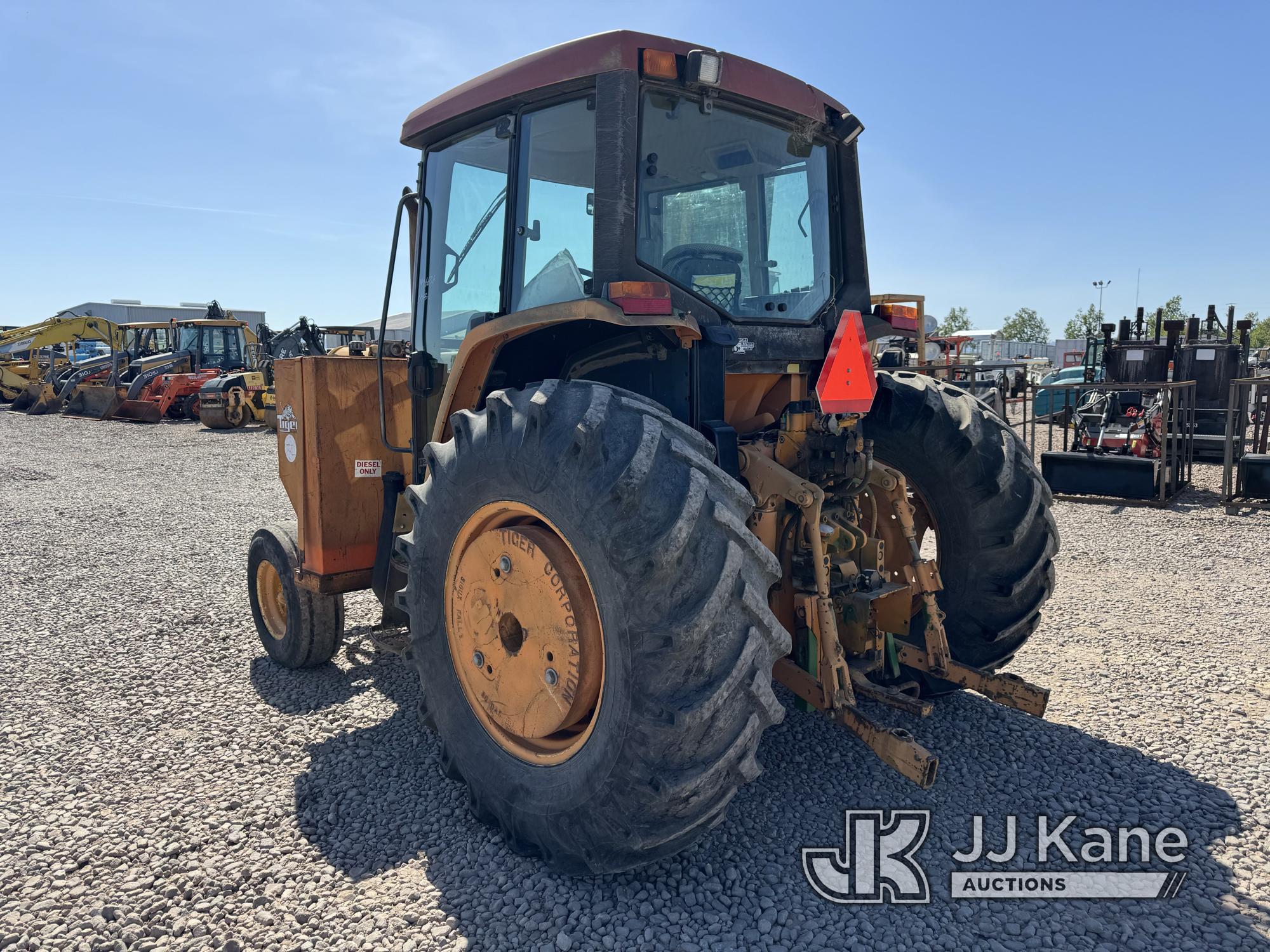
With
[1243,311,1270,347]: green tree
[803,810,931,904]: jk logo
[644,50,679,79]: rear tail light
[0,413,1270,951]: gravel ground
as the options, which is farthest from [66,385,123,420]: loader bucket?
[1243,311,1270,347]: green tree

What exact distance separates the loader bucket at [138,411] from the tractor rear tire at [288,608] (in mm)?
19258

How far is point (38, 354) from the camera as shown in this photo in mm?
26859

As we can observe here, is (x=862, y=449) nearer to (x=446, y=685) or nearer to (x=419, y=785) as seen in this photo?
(x=446, y=685)

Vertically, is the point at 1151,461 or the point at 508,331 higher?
the point at 508,331

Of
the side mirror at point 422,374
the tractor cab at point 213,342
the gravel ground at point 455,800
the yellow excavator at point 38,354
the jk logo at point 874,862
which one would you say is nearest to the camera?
the gravel ground at point 455,800

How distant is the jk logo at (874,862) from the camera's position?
252 centimetres

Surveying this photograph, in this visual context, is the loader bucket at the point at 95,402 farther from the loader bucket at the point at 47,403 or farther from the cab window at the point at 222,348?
the cab window at the point at 222,348

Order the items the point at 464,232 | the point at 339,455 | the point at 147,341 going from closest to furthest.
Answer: the point at 464,232
the point at 339,455
the point at 147,341

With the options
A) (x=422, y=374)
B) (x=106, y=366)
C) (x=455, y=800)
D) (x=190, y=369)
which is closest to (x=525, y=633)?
(x=455, y=800)

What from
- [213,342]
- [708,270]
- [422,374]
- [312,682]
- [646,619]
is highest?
[213,342]

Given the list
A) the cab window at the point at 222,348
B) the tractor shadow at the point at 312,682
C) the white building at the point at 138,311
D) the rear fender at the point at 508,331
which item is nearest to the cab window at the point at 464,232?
the rear fender at the point at 508,331

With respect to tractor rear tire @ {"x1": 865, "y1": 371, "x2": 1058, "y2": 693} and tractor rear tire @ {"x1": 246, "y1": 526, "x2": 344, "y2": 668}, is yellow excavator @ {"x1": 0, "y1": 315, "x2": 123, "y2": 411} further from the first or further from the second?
tractor rear tire @ {"x1": 865, "y1": 371, "x2": 1058, "y2": 693}

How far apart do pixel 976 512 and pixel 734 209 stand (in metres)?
1.55

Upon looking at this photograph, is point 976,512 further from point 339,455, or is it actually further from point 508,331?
point 339,455
